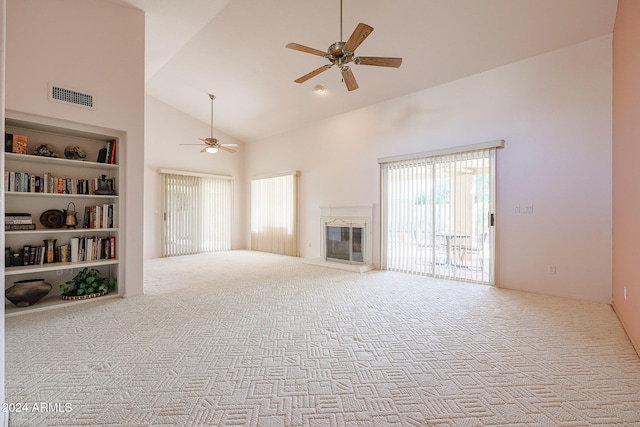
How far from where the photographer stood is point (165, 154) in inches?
297

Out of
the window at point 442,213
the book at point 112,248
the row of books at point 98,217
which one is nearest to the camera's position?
the row of books at point 98,217

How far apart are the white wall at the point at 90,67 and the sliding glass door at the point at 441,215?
14.2 feet

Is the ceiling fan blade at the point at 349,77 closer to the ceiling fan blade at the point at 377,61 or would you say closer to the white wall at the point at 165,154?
the ceiling fan blade at the point at 377,61

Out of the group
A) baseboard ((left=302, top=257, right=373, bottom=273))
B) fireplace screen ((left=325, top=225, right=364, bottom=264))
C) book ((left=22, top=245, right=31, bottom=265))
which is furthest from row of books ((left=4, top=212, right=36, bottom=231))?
fireplace screen ((left=325, top=225, right=364, bottom=264))

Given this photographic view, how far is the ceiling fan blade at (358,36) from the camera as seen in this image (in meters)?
2.60

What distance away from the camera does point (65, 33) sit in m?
3.37

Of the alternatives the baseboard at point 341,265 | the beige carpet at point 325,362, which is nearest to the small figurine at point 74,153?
the beige carpet at point 325,362

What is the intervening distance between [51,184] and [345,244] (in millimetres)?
4939

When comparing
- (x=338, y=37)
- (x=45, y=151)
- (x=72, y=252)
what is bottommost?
(x=72, y=252)

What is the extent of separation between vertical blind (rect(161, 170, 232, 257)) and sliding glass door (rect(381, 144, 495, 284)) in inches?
204

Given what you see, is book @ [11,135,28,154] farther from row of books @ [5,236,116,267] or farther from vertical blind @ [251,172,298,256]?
vertical blind @ [251,172,298,256]

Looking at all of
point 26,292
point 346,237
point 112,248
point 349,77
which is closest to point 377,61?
point 349,77

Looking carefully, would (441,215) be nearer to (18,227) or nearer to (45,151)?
(45,151)

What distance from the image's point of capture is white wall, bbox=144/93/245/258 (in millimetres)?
7250
